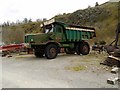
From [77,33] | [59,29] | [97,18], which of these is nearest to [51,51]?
[59,29]

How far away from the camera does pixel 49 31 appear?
14.4 meters

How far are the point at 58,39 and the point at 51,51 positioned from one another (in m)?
1.19

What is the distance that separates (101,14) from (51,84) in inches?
1505

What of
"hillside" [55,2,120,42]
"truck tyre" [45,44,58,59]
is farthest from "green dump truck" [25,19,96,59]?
"hillside" [55,2,120,42]

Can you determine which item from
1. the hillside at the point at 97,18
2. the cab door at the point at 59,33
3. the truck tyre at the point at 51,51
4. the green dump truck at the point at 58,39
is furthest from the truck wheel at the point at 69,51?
the hillside at the point at 97,18

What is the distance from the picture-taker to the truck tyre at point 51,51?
1328cm

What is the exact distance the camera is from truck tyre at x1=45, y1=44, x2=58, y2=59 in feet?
43.6

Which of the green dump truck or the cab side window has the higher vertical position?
the cab side window

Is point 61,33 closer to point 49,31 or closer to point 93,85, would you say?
point 49,31

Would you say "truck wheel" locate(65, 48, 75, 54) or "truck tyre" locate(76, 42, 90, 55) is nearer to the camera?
"truck tyre" locate(76, 42, 90, 55)

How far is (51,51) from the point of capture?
44.1ft

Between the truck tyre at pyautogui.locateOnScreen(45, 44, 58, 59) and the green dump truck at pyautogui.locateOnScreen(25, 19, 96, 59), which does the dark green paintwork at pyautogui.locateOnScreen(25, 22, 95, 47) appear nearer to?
the green dump truck at pyautogui.locateOnScreen(25, 19, 96, 59)

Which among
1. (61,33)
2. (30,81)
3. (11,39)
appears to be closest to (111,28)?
(11,39)

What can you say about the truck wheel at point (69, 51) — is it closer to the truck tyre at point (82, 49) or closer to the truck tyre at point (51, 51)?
the truck tyre at point (82, 49)
